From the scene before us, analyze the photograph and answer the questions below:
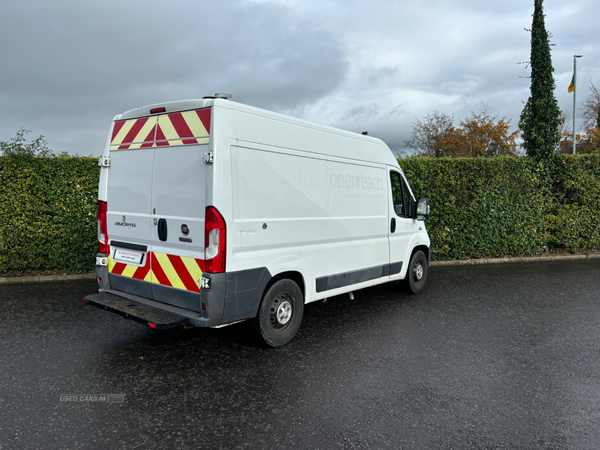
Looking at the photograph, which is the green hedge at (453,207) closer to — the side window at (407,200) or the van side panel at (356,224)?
the side window at (407,200)

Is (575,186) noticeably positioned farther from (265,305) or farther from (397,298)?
(265,305)

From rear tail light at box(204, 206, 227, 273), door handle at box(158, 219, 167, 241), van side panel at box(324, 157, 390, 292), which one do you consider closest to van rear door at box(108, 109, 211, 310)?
door handle at box(158, 219, 167, 241)

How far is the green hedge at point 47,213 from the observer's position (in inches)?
320

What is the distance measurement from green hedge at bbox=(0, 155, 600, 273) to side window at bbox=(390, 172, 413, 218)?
11.7ft

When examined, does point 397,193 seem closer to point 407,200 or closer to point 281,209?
point 407,200

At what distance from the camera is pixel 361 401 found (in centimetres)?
360

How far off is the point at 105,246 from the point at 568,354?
209 inches

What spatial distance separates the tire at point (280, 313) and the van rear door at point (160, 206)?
28.7 inches

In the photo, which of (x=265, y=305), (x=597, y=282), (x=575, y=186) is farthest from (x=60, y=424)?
(x=575, y=186)

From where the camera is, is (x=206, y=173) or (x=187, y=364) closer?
(x=206, y=173)

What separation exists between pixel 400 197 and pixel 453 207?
453cm

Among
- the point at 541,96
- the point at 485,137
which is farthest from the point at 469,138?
the point at 541,96

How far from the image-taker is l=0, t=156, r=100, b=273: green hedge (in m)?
8.14

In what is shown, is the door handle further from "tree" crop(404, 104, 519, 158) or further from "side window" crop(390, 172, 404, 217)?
"tree" crop(404, 104, 519, 158)
